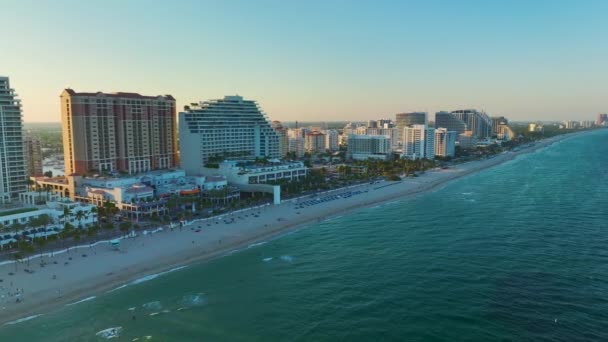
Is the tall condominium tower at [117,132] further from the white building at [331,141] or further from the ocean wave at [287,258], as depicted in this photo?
the white building at [331,141]

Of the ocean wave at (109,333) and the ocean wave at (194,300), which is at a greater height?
the ocean wave at (194,300)

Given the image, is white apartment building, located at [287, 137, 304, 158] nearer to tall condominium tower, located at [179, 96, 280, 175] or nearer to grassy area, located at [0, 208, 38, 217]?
tall condominium tower, located at [179, 96, 280, 175]

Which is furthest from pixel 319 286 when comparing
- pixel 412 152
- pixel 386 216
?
→ pixel 412 152

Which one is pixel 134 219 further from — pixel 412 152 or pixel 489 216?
pixel 412 152

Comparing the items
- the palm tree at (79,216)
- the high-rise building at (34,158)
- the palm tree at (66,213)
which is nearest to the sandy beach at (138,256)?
the palm tree at (79,216)

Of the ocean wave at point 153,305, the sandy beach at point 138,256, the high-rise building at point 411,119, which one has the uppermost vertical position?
the high-rise building at point 411,119

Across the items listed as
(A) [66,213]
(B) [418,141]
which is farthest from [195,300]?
(B) [418,141]

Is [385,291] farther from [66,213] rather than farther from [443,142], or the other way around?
[443,142]
